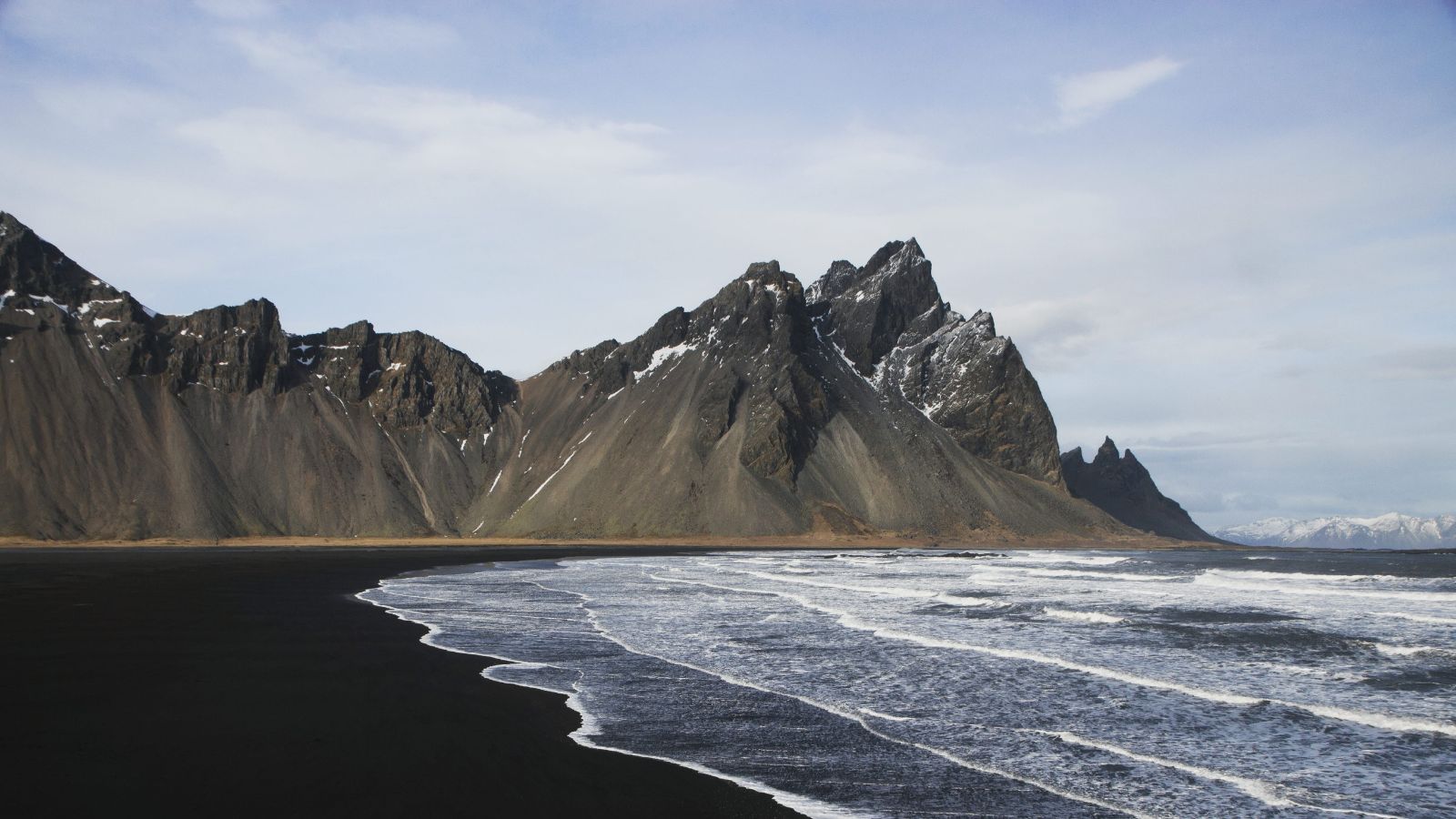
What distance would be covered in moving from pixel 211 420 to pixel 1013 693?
165102 millimetres

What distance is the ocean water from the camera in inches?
532

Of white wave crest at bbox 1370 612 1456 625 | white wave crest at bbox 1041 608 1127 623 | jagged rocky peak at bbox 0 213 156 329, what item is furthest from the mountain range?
white wave crest at bbox 1370 612 1456 625

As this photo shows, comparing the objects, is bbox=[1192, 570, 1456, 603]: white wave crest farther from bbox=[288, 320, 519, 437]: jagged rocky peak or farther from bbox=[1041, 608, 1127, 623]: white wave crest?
bbox=[288, 320, 519, 437]: jagged rocky peak

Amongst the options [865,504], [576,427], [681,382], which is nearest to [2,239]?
[576,427]

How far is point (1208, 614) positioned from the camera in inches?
1463

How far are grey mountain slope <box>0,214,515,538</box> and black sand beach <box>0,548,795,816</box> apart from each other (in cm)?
12230

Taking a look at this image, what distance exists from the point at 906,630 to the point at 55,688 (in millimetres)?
23061

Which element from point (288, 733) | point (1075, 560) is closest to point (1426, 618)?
point (288, 733)

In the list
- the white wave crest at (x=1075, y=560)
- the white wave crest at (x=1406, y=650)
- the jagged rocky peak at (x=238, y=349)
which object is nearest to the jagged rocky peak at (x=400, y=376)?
the jagged rocky peak at (x=238, y=349)

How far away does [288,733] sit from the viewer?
15594 millimetres

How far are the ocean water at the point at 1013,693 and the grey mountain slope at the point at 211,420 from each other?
114m

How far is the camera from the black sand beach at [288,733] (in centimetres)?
1205

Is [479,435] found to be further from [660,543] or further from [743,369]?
[660,543]

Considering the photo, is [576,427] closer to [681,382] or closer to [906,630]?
[681,382]
